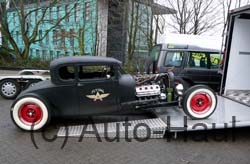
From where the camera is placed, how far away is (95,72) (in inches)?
251

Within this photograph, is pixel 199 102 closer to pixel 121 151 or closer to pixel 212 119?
pixel 212 119

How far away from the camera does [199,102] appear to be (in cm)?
590

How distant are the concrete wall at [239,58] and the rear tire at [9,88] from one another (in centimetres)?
604

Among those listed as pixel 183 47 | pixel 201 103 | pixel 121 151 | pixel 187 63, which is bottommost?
pixel 121 151

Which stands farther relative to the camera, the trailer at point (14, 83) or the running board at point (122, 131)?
the trailer at point (14, 83)

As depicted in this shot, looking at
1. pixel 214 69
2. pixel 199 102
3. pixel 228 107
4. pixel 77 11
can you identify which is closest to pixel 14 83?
pixel 199 102

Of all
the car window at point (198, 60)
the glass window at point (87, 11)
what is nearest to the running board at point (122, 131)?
the car window at point (198, 60)

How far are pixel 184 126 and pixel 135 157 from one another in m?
1.25

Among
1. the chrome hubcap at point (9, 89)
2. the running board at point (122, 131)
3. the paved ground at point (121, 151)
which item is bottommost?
the paved ground at point (121, 151)

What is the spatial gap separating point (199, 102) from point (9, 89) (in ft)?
18.7

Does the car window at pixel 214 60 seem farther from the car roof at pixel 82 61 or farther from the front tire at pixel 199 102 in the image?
the car roof at pixel 82 61

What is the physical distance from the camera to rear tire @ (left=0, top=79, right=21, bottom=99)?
343 inches

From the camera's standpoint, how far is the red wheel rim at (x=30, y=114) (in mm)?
5656

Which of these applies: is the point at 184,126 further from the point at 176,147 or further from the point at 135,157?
the point at 135,157
